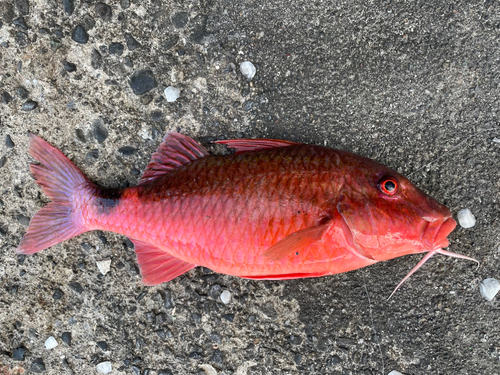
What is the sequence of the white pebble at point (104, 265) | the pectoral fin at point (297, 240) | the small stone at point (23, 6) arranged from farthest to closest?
the white pebble at point (104, 265) → the small stone at point (23, 6) → the pectoral fin at point (297, 240)

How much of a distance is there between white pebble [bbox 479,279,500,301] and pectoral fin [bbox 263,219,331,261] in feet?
4.13

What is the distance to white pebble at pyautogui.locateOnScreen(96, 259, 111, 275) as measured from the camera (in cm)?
246

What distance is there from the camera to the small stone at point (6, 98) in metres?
2.41

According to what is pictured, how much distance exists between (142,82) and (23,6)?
0.92 metres

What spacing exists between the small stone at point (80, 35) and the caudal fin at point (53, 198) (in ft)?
2.29

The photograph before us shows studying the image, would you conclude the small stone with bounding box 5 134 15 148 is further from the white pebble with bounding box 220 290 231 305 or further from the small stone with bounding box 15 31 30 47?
the white pebble with bounding box 220 290 231 305

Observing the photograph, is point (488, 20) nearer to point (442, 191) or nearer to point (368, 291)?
point (442, 191)

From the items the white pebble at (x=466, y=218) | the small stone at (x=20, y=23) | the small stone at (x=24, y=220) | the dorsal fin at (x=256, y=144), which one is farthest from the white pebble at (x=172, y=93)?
the white pebble at (x=466, y=218)

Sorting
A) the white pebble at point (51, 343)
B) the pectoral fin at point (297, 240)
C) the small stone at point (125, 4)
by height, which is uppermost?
the small stone at point (125, 4)

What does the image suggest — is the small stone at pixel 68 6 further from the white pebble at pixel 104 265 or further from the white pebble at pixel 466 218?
the white pebble at pixel 466 218

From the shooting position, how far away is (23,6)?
235cm

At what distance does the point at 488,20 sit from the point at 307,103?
1223 mm

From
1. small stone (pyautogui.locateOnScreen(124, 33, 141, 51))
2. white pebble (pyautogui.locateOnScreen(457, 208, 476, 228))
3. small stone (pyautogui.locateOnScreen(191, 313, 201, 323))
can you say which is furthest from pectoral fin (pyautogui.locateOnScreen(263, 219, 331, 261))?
small stone (pyautogui.locateOnScreen(124, 33, 141, 51))

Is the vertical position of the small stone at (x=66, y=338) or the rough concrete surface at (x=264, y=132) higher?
the rough concrete surface at (x=264, y=132)
